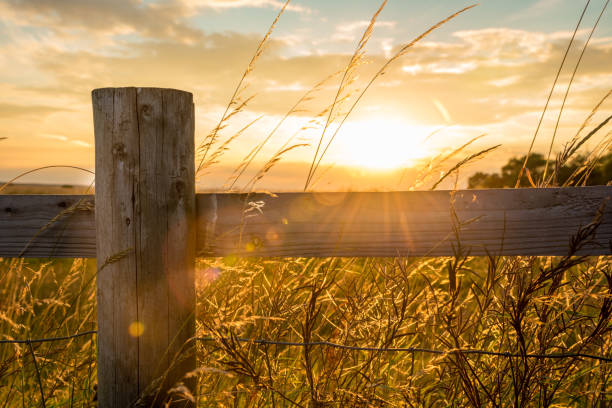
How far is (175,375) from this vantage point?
163 cm

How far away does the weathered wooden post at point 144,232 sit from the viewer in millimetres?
1574

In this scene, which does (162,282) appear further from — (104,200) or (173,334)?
(104,200)

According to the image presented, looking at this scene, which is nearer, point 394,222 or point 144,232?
point 144,232

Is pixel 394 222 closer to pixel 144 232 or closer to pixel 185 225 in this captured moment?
pixel 185 225

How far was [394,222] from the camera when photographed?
1.69m

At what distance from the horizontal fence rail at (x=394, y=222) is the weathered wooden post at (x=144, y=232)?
143 millimetres

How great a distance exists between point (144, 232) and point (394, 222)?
35.9 inches

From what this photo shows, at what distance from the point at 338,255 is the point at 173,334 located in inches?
26.2

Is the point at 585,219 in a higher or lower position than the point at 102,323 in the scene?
higher

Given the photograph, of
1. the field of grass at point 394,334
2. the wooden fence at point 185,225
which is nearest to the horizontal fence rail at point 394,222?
the wooden fence at point 185,225

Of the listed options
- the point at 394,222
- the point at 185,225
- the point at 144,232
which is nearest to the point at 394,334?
the point at 394,222

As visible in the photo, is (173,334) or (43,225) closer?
(173,334)

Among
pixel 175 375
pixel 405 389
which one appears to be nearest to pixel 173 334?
pixel 175 375

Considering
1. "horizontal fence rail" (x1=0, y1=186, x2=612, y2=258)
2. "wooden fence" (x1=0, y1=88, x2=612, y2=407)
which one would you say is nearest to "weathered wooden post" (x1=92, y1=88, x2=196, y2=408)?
"wooden fence" (x1=0, y1=88, x2=612, y2=407)
